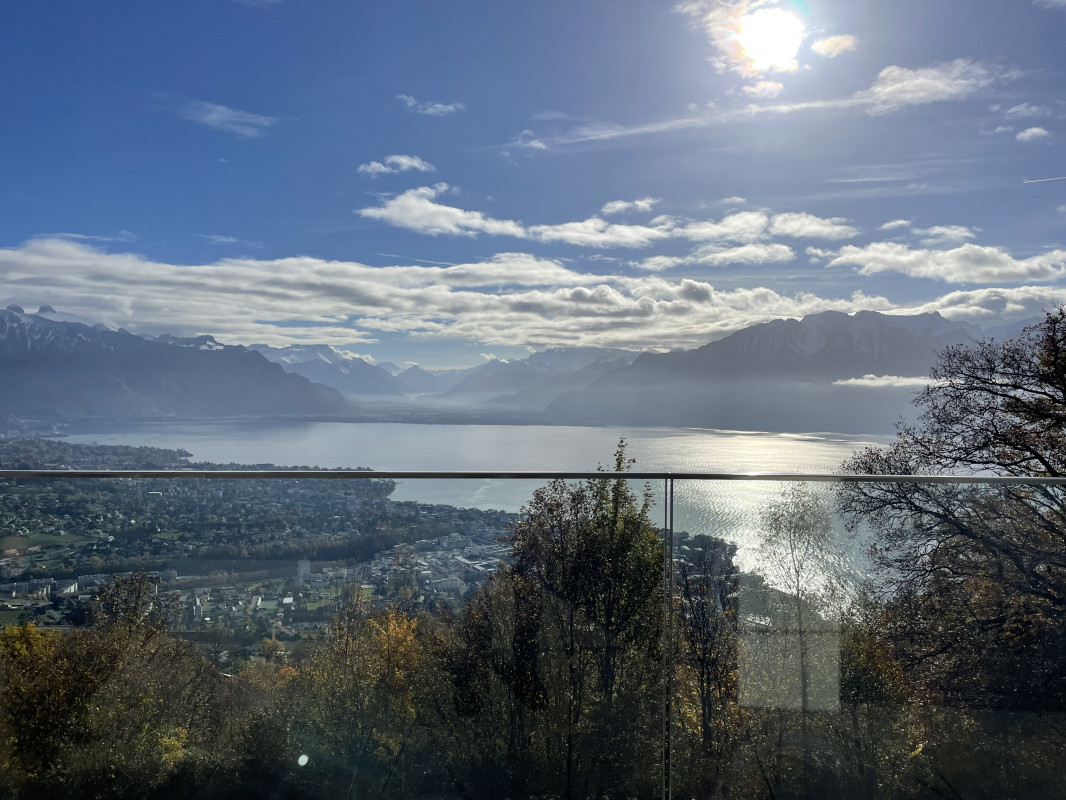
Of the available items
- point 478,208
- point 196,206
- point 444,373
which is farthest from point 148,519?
point 444,373

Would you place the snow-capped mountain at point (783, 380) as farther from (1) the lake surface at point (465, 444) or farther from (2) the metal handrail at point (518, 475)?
(2) the metal handrail at point (518, 475)

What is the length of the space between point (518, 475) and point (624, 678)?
741mm

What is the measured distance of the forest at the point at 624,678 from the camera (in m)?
2.25

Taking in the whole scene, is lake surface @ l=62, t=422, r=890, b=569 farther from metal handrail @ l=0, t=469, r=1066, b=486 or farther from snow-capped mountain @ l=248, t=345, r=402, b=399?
snow-capped mountain @ l=248, t=345, r=402, b=399

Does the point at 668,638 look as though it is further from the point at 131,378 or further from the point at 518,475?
the point at 131,378

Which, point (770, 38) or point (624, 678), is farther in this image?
point (770, 38)

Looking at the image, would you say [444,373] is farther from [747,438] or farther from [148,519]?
[148,519]

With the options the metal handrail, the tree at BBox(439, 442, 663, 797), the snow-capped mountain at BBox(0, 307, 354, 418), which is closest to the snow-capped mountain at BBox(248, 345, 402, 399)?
the snow-capped mountain at BBox(0, 307, 354, 418)

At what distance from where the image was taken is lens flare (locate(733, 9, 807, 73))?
27.0 ft

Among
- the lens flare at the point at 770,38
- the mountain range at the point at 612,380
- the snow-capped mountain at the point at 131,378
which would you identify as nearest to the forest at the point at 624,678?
the lens flare at the point at 770,38

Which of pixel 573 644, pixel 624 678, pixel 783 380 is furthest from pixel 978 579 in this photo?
pixel 783 380

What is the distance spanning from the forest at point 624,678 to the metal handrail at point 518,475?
4cm

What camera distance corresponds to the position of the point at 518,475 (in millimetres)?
2312

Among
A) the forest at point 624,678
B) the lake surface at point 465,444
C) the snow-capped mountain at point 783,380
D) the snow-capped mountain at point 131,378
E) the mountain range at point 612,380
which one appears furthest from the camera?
the snow-capped mountain at point 131,378
